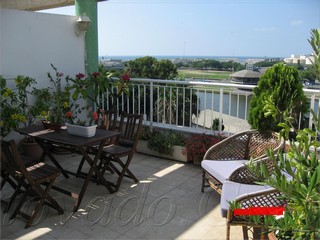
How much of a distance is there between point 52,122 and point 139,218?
5.74 feet

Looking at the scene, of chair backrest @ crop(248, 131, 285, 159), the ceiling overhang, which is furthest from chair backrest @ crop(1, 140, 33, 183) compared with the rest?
the ceiling overhang

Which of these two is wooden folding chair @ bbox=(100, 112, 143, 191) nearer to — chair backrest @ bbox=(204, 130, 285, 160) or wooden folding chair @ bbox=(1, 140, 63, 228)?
wooden folding chair @ bbox=(1, 140, 63, 228)

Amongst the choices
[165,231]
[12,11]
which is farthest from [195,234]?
[12,11]

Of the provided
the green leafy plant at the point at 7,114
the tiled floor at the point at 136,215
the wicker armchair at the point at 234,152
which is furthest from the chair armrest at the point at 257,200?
the green leafy plant at the point at 7,114

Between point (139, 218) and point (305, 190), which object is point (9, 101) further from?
point (305, 190)

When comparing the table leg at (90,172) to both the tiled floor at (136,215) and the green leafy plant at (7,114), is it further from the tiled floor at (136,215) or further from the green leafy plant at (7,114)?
the green leafy plant at (7,114)

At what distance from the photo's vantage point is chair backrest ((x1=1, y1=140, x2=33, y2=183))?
2762 millimetres

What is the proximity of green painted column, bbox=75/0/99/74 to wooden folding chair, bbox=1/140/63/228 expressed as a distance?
3.07m

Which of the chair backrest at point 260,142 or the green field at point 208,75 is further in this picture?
the green field at point 208,75

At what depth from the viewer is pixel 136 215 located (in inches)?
129

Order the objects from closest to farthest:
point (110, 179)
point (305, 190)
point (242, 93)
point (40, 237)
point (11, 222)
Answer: point (305, 190), point (40, 237), point (11, 222), point (110, 179), point (242, 93)

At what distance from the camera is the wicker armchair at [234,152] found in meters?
3.51

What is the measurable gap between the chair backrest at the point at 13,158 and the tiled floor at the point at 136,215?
537 millimetres

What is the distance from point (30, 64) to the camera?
5.12 meters
